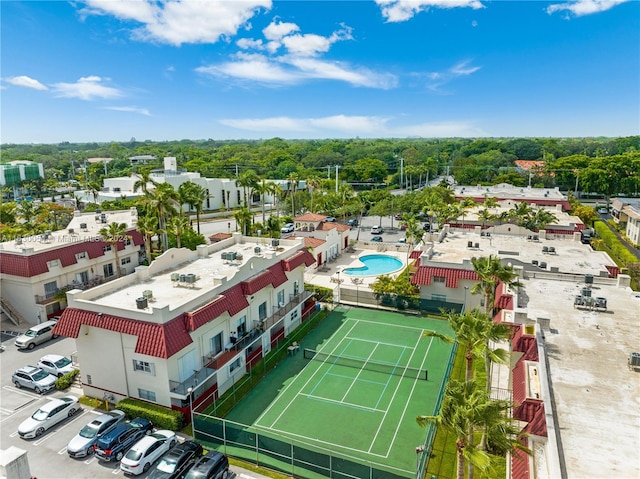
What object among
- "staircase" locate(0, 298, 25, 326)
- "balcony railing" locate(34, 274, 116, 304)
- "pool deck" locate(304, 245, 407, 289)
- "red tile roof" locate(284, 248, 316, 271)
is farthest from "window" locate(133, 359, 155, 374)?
"pool deck" locate(304, 245, 407, 289)

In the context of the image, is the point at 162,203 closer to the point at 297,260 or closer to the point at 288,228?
the point at 297,260

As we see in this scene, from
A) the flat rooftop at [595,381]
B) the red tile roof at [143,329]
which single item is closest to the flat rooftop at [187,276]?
the red tile roof at [143,329]

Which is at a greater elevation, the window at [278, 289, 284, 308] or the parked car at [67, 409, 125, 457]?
the window at [278, 289, 284, 308]

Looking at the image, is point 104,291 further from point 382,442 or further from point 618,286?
point 618,286

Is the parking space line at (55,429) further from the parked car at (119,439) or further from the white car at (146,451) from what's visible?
the white car at (146,451)

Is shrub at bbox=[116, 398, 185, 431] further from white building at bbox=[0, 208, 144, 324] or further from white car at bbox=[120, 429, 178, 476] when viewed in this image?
white building at bbox=[0, 208, 144, 324]
